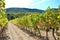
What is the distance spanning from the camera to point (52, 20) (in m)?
59.2

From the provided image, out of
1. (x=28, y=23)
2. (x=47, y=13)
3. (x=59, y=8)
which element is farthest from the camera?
(x=28, y=23)

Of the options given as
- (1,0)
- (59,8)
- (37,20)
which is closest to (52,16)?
(59,8)

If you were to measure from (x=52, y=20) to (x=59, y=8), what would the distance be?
12.0m

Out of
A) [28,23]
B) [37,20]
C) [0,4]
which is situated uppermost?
[0,4]

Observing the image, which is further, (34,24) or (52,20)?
(34,24)

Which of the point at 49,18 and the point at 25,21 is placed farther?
the point at 25,21

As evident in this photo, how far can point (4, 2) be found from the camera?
50562 mm

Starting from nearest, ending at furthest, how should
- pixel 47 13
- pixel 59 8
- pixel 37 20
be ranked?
pixel 59 8
pixel 47 13
pixel 37 20

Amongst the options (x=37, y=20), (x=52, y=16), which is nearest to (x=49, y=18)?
(x=52, y=16)

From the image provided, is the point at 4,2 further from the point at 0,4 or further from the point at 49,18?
the point at 49,18

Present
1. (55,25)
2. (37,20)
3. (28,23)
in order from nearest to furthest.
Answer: (55,25) → (37,20) → (28,23)

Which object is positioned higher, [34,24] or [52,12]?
[52,12]

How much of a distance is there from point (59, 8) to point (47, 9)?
1632 cm

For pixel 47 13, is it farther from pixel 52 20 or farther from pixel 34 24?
pixel 34 24
